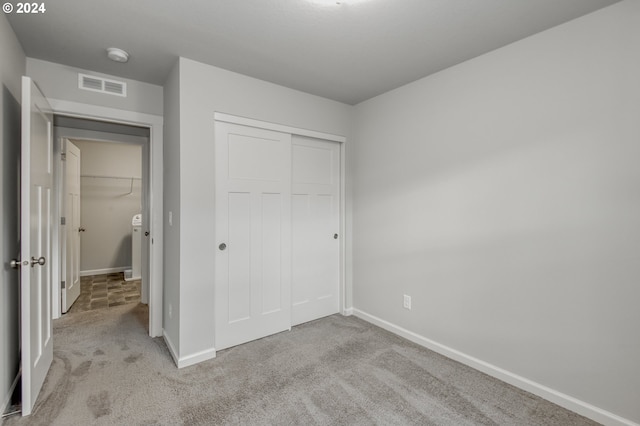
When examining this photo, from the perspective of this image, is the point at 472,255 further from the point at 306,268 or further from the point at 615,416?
the point at 306,268

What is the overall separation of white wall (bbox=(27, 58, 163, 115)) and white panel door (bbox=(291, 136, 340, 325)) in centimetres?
142


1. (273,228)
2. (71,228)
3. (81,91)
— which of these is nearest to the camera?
(81,91)

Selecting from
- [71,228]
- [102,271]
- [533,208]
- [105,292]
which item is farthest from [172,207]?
[102,271]

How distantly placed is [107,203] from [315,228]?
4.52m

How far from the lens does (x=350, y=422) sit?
1779 millimetres

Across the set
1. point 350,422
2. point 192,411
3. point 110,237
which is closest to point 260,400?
point 192,411

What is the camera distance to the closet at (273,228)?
268cm

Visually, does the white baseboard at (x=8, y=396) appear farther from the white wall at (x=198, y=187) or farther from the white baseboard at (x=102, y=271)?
the white baseboard at (x=102, y=271)

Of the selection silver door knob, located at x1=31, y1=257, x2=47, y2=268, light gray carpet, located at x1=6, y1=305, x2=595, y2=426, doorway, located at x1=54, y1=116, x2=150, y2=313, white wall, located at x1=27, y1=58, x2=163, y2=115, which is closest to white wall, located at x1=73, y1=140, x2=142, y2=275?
doorway, located at x1=54, y1=116, x2=150, y2=313

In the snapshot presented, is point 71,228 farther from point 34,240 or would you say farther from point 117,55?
point 117,55

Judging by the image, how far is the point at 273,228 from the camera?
9.78 feet

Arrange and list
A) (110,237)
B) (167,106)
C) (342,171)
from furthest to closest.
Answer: (110,237) → (342,171) → (167,106)

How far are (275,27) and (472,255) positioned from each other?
2.23 m

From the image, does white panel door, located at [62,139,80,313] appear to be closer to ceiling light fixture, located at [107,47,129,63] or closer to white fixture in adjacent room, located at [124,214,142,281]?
white fixture in adjacent room, located at [124,214,142,281]
